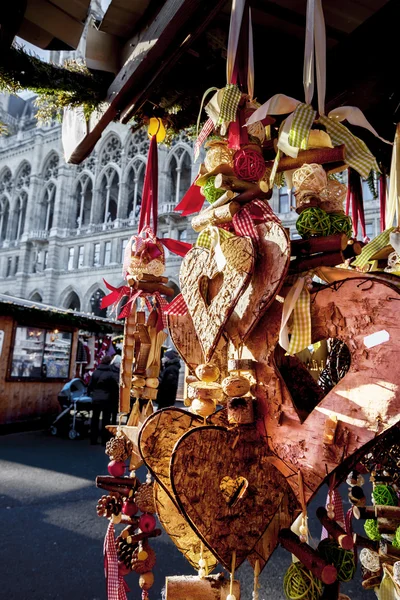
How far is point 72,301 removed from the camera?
21297 millimetres

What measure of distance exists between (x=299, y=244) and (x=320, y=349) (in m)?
0.31

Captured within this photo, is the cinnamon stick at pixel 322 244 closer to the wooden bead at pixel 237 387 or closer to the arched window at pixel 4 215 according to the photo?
the wooden bead at pixel 237 387

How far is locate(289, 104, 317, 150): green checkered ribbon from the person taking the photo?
0.65 metres

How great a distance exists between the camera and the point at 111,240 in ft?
65.6

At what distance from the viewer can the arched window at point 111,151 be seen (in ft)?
67.2

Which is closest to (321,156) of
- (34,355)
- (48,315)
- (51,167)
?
(48,315)

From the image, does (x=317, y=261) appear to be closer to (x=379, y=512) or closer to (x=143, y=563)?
(x=379, y=512)

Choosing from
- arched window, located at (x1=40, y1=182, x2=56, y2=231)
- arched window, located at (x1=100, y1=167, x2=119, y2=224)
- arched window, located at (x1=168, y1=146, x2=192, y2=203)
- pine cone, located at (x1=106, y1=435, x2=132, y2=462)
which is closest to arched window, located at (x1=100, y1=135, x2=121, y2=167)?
arched window, located at (x1=100, y1=167, x2=119, y2=224)

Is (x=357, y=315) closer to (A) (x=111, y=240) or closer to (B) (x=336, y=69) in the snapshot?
(B) (x=336, y=69)

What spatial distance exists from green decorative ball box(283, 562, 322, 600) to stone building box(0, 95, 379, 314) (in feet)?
57.2

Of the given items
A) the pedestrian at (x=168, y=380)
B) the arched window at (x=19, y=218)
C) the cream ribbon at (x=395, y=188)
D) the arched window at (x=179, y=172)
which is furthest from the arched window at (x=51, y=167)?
the cream ribbon at (x=395, y=188)

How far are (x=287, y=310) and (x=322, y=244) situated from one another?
0.39 ft

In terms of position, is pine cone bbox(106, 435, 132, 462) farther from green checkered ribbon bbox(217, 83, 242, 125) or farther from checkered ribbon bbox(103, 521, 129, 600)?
green checkered ribbon bbox(217, 83, 242, 125)

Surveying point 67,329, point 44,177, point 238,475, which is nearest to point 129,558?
point 238,475
